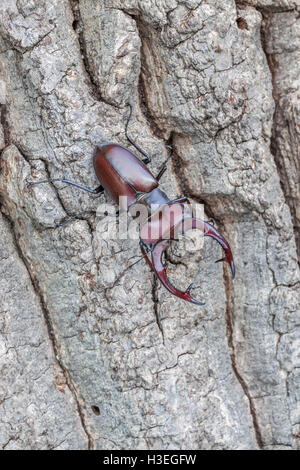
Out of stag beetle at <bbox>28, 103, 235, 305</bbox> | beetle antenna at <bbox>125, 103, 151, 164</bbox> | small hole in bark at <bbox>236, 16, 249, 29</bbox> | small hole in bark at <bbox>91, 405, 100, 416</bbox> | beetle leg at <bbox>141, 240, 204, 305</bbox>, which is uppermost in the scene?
small hole in bark at <bbox>236, 16, 249, 29</bbox>

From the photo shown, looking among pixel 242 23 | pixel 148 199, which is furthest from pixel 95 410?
pixel 242 23

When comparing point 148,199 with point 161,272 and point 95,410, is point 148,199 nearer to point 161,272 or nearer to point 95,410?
point 161,272

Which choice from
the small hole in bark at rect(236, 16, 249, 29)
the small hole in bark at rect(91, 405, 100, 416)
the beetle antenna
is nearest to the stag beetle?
the beetle antenna

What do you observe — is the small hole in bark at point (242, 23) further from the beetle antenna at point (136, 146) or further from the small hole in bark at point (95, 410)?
the small hole in bark at point (95, 410)

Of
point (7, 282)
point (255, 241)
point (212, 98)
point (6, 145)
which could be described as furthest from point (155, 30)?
point (7, 282)

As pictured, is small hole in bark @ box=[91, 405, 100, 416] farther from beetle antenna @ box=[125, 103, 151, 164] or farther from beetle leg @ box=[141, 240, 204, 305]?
beetle antenna @ box=[125, 103, 151, 164]

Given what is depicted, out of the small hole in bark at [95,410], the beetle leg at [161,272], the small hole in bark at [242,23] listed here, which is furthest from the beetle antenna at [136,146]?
the small hole in bark at [95,410]
